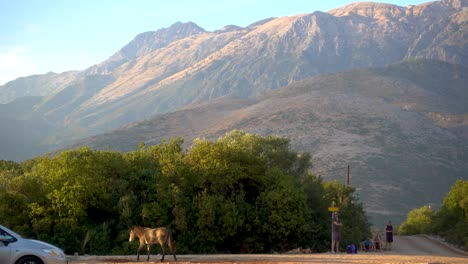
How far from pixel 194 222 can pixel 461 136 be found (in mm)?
106928

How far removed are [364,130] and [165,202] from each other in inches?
3766

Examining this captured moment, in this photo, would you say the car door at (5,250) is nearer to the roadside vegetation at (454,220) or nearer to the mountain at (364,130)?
the roadside vegetation at (454,220)

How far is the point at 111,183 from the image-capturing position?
118ft

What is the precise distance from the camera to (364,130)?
126 metres

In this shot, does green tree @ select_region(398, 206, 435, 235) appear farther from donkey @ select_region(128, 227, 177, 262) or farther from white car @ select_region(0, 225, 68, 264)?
white car @ select_region(0, 225, 68, 264)

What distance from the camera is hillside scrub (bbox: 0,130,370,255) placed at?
33625 millimetres

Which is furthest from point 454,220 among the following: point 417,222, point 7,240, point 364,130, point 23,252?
point 364,130

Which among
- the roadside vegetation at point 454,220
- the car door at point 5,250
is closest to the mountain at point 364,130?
the roadside vegetation at point 454,220

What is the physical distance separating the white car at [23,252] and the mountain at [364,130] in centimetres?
7443

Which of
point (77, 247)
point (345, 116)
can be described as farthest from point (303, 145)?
point (77, 247)

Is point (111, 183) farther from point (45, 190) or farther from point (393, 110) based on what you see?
point (393, 110)

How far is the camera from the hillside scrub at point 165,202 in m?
33.6

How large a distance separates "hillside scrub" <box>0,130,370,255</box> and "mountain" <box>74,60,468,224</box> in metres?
52.0

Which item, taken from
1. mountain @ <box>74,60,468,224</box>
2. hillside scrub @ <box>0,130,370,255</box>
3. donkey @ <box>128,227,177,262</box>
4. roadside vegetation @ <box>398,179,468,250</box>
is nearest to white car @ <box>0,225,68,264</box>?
donkey @ <box>128,227,177,262</box>
